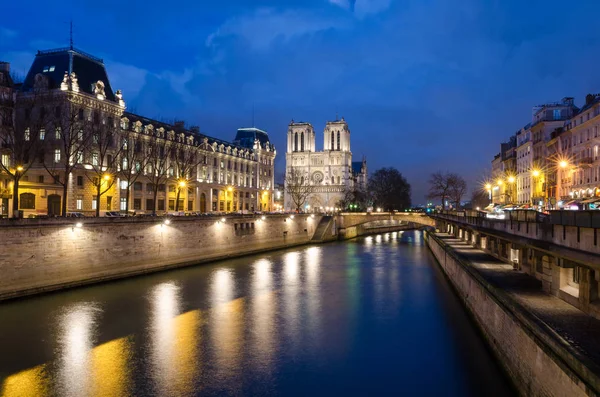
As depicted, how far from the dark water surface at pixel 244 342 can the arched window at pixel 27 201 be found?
20283mm

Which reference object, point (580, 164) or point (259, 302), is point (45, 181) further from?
point (580, 164)

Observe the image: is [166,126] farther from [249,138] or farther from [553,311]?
[553,311]

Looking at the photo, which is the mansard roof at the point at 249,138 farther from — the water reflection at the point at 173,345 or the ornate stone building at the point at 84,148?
the water reflection at the point at 173,345

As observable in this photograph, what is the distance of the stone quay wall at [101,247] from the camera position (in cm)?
2798

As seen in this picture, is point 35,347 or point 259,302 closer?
point 35,347

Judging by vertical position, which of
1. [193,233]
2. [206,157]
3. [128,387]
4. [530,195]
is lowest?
[128,387]

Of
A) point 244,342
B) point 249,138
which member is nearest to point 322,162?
point 249,138

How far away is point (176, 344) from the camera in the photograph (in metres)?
20.8

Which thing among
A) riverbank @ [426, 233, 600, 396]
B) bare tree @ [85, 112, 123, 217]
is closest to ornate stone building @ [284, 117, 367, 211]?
bare tree @ [85, 112, 123, 217]

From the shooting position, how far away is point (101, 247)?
3422 centimetres

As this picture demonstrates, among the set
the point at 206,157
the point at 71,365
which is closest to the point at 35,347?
the point at 71,365

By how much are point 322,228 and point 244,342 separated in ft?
194

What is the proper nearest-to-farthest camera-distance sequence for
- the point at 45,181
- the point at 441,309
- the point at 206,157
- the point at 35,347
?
the point at 35,347 < the point at 441,309 < the point at 45,181 < the point at 206,157

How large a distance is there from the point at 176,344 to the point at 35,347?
18.0 ft
